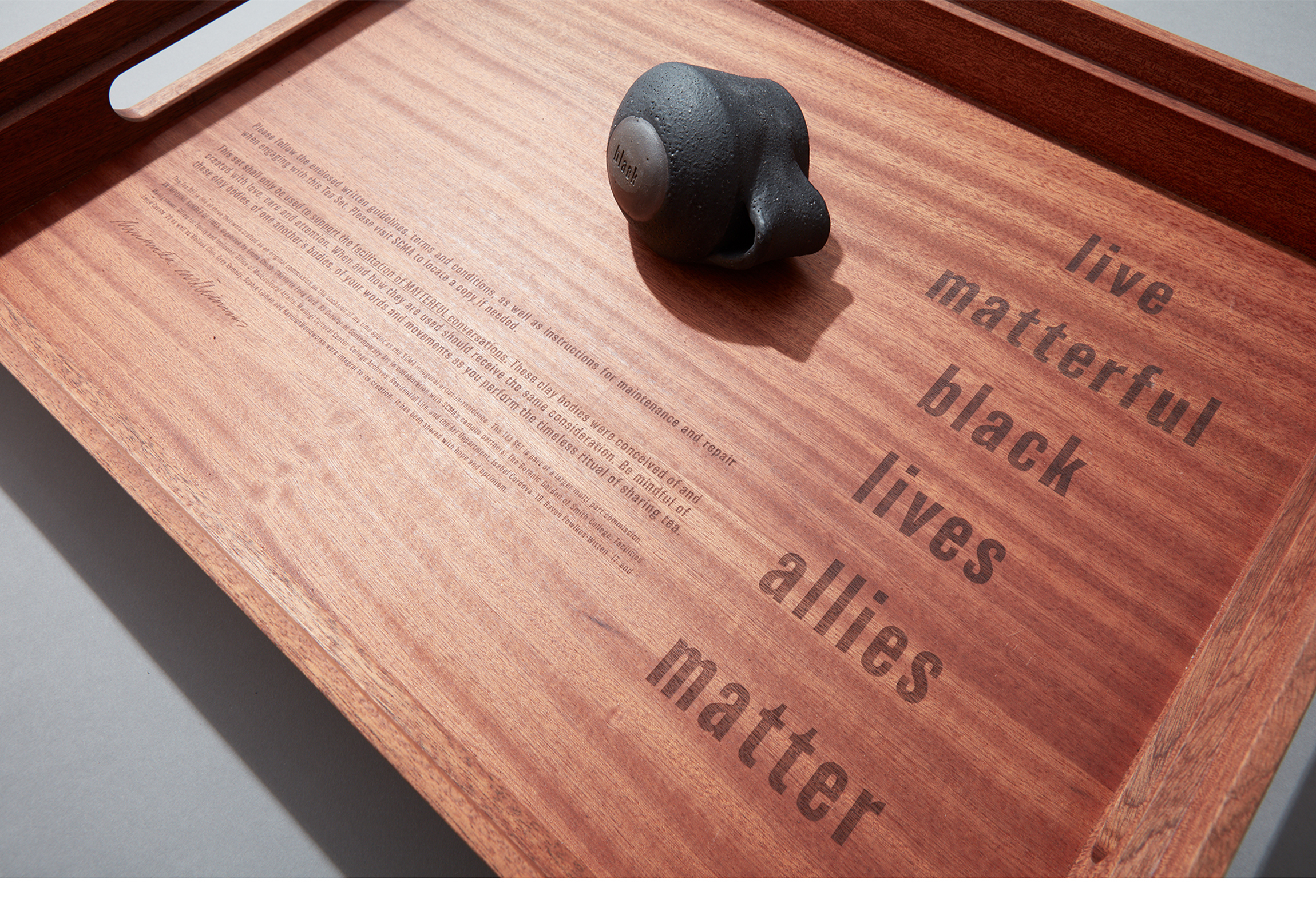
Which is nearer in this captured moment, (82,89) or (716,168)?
(716,168)

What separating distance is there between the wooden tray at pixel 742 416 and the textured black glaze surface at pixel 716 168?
0.06m

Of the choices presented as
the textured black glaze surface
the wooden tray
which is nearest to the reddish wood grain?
the wooden tray

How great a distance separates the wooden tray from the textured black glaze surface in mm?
58

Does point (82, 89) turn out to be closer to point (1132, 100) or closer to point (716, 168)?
point (716, 168)

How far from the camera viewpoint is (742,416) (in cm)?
65

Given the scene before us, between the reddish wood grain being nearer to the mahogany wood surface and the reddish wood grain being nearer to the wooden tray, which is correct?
the wooden tray

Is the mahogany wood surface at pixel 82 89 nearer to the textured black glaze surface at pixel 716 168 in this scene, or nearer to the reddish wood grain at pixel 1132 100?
the textured black glaze surface at pixel 716 168

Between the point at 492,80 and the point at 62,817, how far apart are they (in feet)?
2.60

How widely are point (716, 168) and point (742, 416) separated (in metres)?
0.19

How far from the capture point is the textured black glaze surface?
0.62m

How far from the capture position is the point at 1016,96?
789mm

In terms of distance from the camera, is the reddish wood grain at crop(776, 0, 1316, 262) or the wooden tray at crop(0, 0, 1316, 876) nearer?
the wooden tray at crop(0, 0, 1316, 876)

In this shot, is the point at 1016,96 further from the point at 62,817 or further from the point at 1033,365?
the point at 62,817

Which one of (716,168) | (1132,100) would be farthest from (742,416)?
(1132,100)
